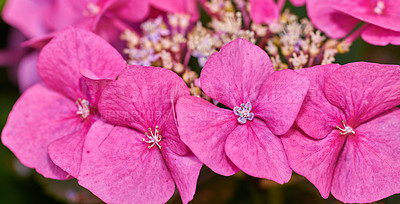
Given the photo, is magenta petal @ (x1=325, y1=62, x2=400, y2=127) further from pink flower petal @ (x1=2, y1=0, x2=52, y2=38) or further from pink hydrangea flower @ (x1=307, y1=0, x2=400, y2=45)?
pink flower petal @ (x1=2, y1=0, x2=52, y2=38)

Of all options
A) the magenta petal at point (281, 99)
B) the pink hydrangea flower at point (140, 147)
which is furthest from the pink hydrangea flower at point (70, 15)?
the magenta petal at point (281, 99)

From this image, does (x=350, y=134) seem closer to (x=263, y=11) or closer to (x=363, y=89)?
(x=363, y=89)

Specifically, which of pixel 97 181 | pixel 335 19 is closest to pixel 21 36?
pixel 97 181

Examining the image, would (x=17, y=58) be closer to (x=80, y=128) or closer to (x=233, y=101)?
(x=80, y=128)

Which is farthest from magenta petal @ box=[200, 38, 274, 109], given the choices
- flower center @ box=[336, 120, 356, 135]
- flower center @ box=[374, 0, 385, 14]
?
flower center @ box=[374, 0, 385, 14]

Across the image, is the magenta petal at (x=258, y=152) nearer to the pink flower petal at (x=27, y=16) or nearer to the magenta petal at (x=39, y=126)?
the magenta petal at (x=39, y=126)
